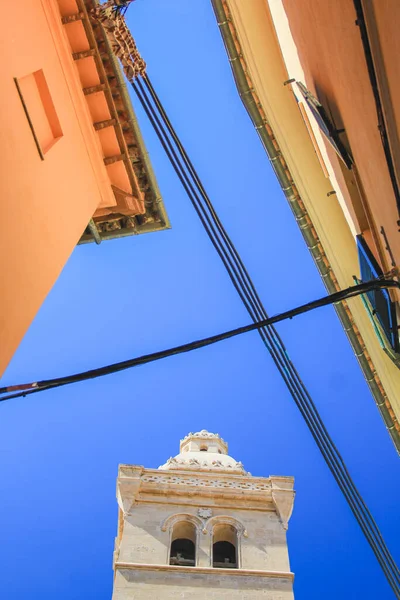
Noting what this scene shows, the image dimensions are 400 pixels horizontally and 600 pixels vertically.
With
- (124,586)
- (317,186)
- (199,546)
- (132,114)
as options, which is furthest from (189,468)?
(132,114)

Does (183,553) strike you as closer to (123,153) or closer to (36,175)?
(123,153)

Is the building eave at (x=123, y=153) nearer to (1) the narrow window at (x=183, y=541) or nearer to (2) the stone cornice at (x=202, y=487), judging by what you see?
(2) the stone cornice at (x=202, y=487)

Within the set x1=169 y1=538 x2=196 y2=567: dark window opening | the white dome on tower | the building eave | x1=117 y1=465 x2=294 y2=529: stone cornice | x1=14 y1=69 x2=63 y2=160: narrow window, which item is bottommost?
x1=14 y1=69 x2=63 y2=160: narrow window

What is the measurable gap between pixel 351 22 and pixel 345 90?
138 cm

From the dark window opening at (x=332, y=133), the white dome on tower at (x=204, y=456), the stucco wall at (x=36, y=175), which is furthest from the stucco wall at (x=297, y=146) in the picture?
the white dome on tower at (x=204, y=456)

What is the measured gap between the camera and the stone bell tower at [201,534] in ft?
81.3

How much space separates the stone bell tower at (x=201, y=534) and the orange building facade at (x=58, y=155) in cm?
1809

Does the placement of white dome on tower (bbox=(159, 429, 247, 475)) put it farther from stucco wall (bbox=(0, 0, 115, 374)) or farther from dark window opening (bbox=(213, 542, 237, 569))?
stucco wall (bbox=(0, 0, 115, 374))

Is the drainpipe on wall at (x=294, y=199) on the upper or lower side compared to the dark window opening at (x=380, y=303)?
upper

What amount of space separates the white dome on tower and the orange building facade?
67.1 feet

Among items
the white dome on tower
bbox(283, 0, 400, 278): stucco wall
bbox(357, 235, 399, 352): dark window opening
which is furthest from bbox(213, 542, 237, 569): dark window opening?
bbox(283, 0, 400, 278): stucco wall

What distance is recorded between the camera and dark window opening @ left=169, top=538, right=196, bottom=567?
86.7 ft

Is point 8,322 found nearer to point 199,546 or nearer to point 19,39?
point 19,39

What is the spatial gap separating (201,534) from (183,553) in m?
1.22
